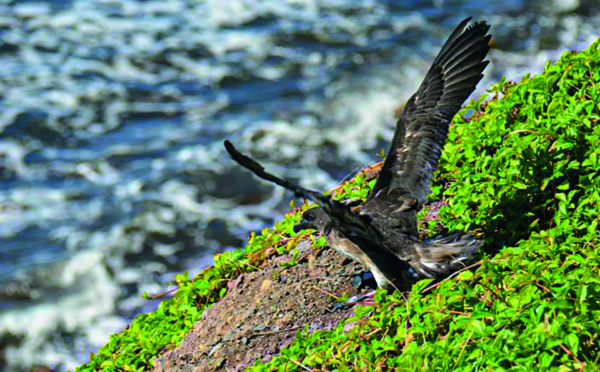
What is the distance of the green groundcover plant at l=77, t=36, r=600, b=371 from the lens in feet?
9.77

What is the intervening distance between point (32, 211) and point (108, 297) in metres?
1.95

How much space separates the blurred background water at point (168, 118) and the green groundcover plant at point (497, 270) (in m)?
2.93

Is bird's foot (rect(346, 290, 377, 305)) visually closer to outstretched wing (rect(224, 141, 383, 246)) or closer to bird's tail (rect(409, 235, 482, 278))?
bird's tail (rect(409, 235, 482, 278))

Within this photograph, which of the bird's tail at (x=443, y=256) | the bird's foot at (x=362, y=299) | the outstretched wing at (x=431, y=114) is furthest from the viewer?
the outstretched wing at (x=431, y=114)

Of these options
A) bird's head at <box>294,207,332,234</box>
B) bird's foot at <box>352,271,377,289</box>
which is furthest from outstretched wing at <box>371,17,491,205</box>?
bird's foot at <box>352,271,377,289</box>

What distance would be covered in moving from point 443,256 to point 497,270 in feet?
1.47

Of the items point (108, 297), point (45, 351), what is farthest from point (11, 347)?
point (108, 297)

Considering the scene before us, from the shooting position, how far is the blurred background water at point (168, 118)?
347 inches

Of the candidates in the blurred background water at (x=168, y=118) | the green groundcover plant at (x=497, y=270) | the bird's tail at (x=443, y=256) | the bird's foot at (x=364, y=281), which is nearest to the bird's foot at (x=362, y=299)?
the bird's foot at (x=364, y=281)

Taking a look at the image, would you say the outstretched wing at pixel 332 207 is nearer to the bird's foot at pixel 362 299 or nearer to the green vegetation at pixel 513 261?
the green vegetation at pixel 513 261

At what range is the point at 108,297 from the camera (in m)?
8.49

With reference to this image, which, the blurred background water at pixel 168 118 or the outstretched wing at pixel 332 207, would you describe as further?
the blurred background water at pixel 168 118

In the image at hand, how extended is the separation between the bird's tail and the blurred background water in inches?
174

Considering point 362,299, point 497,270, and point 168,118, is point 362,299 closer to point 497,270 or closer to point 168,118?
point 497,270
